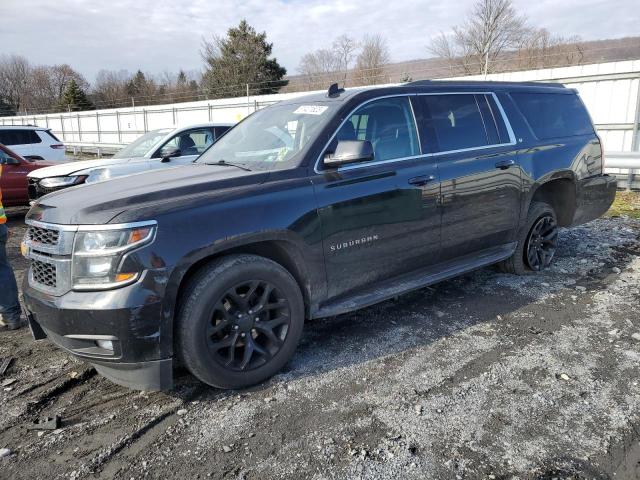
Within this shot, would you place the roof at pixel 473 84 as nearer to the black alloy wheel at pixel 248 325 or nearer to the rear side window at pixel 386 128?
the rear side window at pixel 386 128

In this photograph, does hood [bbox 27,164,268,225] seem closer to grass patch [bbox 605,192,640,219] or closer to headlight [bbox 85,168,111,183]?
headlight [bbox 85,168,111,183]

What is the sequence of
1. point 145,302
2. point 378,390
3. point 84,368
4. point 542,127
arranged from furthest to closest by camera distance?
point 542,127, point 84,368, point 378,390, point 145,302

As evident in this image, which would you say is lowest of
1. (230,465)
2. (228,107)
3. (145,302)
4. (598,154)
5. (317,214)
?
(230,465)

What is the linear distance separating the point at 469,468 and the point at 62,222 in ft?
8.65

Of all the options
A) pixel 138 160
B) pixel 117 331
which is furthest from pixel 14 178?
pixel 117 331

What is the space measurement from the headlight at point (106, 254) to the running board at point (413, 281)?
4.38 feet

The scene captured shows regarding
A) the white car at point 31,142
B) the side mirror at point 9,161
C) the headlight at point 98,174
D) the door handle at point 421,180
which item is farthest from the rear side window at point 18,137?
the door handle at point 421,180

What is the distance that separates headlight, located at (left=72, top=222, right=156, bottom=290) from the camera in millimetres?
2699

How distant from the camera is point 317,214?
10.9 feet

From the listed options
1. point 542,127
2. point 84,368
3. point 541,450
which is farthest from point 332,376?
point 542,127

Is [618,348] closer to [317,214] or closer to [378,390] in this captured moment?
[378,390]

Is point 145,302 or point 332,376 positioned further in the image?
point 332,376

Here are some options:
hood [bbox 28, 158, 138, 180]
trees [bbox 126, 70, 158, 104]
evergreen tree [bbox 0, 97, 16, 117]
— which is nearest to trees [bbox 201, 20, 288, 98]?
trees [bbox 126, 70, 158, 104]

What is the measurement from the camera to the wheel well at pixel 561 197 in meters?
5.45
